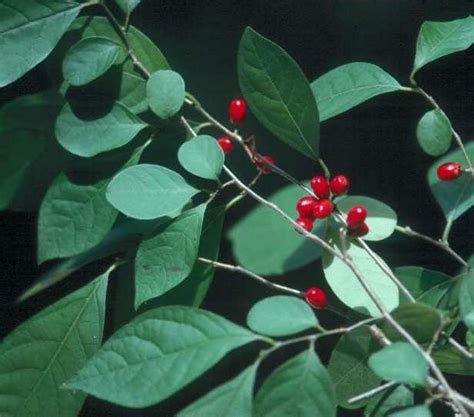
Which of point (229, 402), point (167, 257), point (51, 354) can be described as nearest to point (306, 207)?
point (167, 257)

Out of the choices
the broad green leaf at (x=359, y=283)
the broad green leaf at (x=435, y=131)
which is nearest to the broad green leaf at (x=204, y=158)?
the broad green leaf at (x=359, y=283)

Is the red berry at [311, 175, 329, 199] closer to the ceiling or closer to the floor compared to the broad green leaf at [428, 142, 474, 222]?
closer to the ceiling

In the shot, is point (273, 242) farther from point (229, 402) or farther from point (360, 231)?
point (229, 402)

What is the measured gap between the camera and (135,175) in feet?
3.50

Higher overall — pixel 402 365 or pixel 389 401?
pixel 402 365

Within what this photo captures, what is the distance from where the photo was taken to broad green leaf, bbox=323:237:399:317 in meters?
1.07

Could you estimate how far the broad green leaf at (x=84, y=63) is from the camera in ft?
3.60

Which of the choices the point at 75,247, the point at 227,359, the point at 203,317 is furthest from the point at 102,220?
the point at 227,359

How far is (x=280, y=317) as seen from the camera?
921 mm

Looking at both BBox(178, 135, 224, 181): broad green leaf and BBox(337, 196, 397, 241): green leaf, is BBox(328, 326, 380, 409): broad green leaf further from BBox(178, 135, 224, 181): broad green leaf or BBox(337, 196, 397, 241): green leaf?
BBox(178, 135, 224, 181): broad green leaf

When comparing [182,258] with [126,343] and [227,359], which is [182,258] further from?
[227,359]

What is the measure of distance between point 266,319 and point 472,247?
0.70 meters

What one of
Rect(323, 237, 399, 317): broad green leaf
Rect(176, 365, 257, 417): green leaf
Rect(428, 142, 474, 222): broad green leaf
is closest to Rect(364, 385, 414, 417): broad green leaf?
Rect(323, 237, 399, 317): broad green leaf

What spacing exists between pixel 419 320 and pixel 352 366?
0.19 metres
